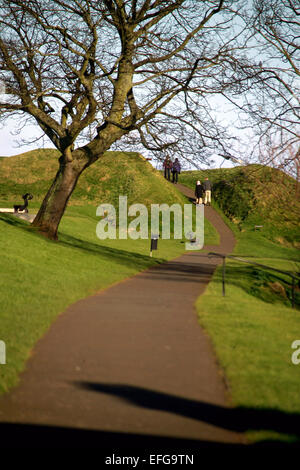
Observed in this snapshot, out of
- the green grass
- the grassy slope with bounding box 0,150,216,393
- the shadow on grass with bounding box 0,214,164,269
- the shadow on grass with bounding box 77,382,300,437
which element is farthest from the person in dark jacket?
the shadow on grass with bounding box 77,382,300,437

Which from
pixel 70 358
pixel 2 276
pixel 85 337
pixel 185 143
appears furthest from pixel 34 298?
pixel 185 143

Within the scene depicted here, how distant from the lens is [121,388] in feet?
20.0

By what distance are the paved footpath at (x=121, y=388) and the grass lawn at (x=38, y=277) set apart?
303mm

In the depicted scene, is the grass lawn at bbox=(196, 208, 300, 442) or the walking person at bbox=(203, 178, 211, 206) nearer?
the grass lawn at bbox=(196, 208, 300, 442)

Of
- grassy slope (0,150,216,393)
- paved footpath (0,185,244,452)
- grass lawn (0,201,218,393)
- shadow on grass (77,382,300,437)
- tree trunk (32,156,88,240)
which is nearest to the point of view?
paved footpath (0,185,244,452)

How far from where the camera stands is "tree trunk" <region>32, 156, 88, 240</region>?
73.8 feet

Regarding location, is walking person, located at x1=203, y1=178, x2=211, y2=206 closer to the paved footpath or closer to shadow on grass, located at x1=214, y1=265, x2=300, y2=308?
shadow on grass, located at x1=214, y1=265, x2=300, y2=308

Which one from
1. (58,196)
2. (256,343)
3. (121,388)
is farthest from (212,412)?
(58,196)

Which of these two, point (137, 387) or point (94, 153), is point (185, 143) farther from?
point (137, 387)

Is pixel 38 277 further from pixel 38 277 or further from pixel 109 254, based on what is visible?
pixel 109 254

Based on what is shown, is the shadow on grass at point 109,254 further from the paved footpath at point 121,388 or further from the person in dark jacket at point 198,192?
the person in dark jacket at point 198,192

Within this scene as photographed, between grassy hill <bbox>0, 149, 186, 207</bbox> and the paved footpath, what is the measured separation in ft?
132

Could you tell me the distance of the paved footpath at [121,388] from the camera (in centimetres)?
484
